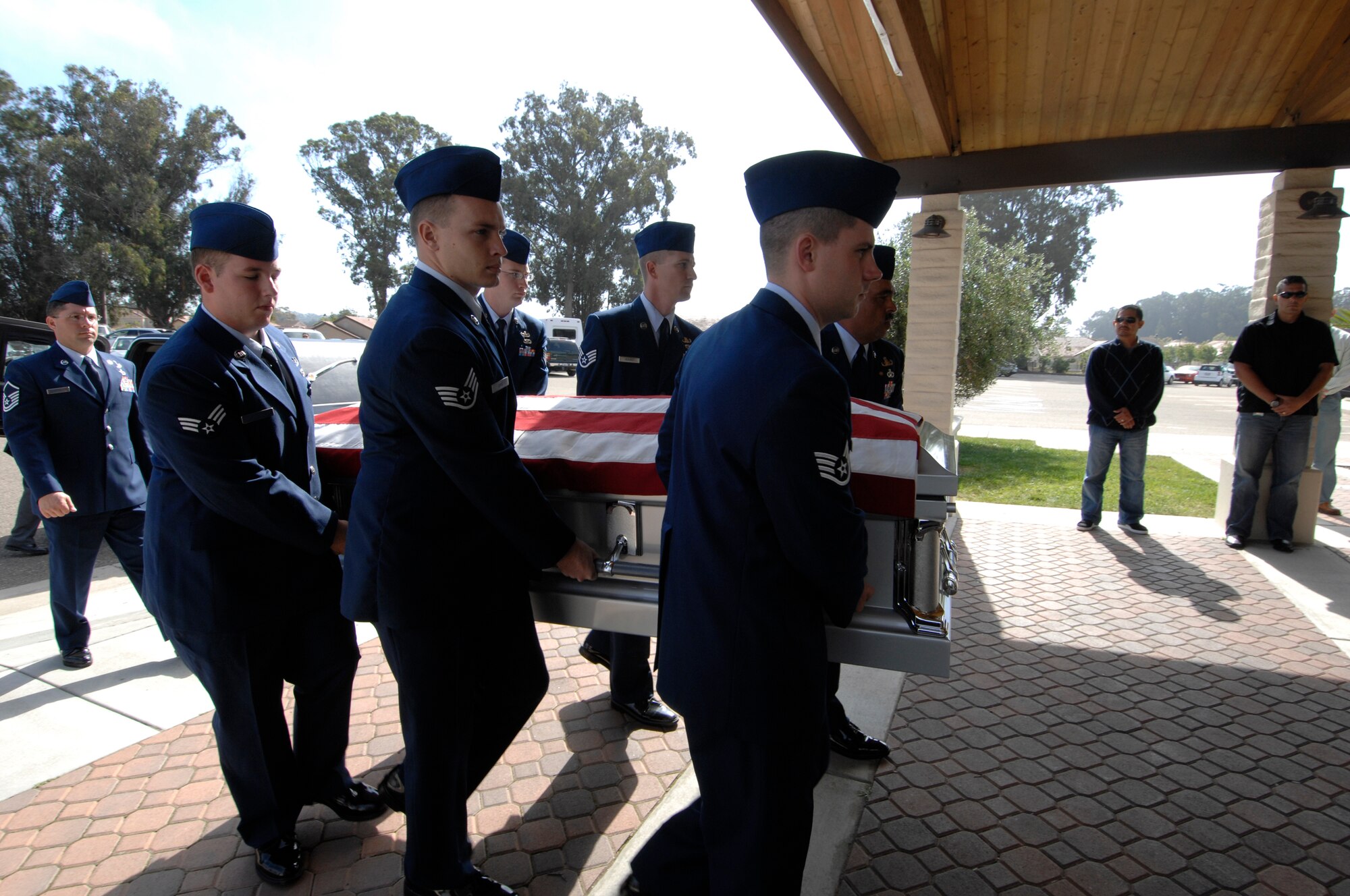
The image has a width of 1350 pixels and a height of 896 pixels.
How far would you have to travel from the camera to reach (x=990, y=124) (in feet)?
18.4

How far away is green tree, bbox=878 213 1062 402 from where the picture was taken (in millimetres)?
11805

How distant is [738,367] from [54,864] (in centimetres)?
259

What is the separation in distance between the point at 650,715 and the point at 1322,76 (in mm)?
5765

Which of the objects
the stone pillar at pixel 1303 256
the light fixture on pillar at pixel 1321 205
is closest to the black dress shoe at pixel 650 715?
the stone pillar at pixel 1303 256

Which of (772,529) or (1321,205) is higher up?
(1321,205)

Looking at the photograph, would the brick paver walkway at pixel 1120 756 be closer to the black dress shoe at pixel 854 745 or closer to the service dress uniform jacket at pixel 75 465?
the black dress shoe at pixel 854 745

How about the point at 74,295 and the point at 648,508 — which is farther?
the point at 74,295

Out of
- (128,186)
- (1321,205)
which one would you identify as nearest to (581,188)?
(128,186)

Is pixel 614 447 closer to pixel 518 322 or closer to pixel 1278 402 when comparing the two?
pixel 518 322

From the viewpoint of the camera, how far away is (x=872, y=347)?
3.30m

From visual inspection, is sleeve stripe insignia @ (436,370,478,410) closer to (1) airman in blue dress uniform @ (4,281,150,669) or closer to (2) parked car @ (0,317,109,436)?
(1) airman in blue dress uniform @ (4,281,150,669)

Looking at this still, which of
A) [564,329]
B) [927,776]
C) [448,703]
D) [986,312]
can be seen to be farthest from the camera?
[564,329]

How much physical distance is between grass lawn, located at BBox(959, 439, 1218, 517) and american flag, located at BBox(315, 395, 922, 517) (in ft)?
19.7

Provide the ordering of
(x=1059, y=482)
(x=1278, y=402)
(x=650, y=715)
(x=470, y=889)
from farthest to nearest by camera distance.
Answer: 1. (x=1059, y=482)
2. (x=1278, y=402)
3. (x=650, y=715)
4. (x=470, y=889)
